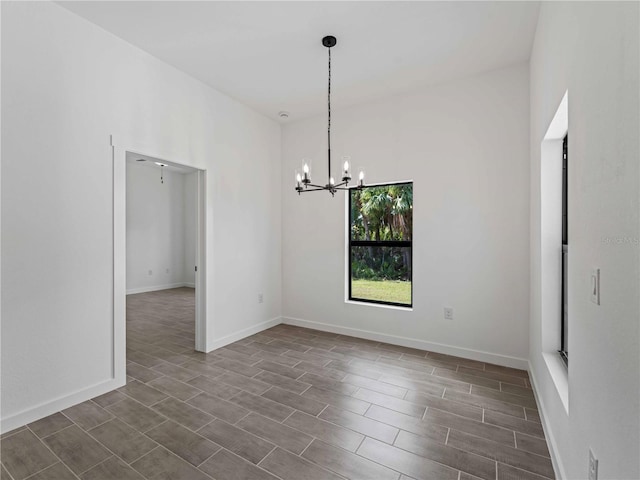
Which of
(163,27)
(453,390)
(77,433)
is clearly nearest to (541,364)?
(453,390)

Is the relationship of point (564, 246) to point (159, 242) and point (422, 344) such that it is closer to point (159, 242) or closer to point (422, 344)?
point (422, 344)

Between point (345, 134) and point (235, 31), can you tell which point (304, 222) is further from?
point (235, 31)

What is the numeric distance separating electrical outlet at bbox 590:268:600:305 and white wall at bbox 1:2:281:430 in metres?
3.19

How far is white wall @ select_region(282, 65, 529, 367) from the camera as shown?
10.2 feet

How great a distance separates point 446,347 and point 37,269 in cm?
377

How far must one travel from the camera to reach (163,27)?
2.58m

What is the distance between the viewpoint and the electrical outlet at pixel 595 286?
1.12 metres

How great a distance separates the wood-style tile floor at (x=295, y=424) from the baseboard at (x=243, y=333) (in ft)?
0.69

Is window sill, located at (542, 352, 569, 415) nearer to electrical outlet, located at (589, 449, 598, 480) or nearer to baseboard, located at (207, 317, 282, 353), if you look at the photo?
electrical outlet, located at (589, 449, 598, 480)

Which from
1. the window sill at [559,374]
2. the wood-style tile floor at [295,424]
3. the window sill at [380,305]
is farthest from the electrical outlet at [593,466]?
the window sill at [380,305]

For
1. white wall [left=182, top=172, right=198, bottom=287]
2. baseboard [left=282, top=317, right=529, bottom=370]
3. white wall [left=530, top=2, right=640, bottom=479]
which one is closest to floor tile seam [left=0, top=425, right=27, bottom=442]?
baseboard [left=282, top=317, right=529, bottom=370]

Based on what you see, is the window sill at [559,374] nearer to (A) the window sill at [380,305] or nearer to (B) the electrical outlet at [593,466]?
(B) the electrical outlet at [593,466]

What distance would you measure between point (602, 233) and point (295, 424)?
207 cm

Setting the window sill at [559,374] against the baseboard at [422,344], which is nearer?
the window sill at [559,374]
